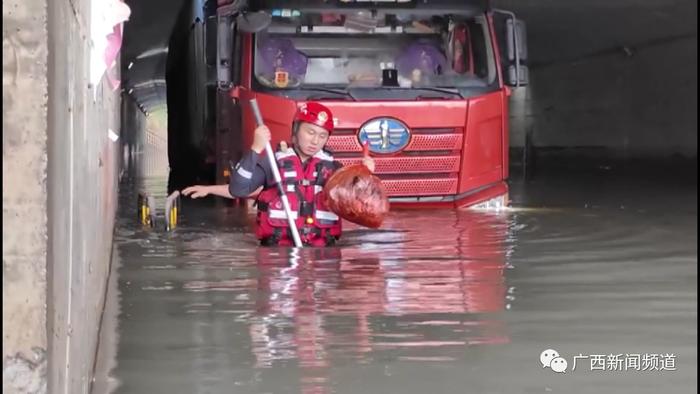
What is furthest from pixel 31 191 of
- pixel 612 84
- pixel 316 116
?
pixel 612 84

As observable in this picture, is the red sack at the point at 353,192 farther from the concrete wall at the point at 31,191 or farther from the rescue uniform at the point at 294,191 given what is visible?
the concrete wall at the point at 31,191

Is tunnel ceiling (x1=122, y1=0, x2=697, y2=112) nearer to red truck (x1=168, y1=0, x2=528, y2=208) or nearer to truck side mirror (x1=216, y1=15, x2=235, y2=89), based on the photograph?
red truck (x1=168, y1=0, x2=528, y2=208)

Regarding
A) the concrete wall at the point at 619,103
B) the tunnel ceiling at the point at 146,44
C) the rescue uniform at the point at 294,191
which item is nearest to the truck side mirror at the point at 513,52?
the rescue uniform at the point at 294,191

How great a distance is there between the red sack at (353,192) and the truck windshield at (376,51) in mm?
3997

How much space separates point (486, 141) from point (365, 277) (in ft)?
18.2

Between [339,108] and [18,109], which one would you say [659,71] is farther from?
[18,109]

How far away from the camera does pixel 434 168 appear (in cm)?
1317

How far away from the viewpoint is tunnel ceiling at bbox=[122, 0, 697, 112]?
84.5 feet

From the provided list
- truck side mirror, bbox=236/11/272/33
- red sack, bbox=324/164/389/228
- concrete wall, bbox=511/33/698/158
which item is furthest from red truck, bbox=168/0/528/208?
concrete wall, bbox=511/33/698/158

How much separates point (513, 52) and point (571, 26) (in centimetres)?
1612

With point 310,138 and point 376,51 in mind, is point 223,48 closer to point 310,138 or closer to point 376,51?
point 376,51

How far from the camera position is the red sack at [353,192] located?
880cm

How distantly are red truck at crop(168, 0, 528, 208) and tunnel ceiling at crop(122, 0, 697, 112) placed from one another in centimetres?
1012

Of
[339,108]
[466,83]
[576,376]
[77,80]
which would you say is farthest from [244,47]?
[77,80]
